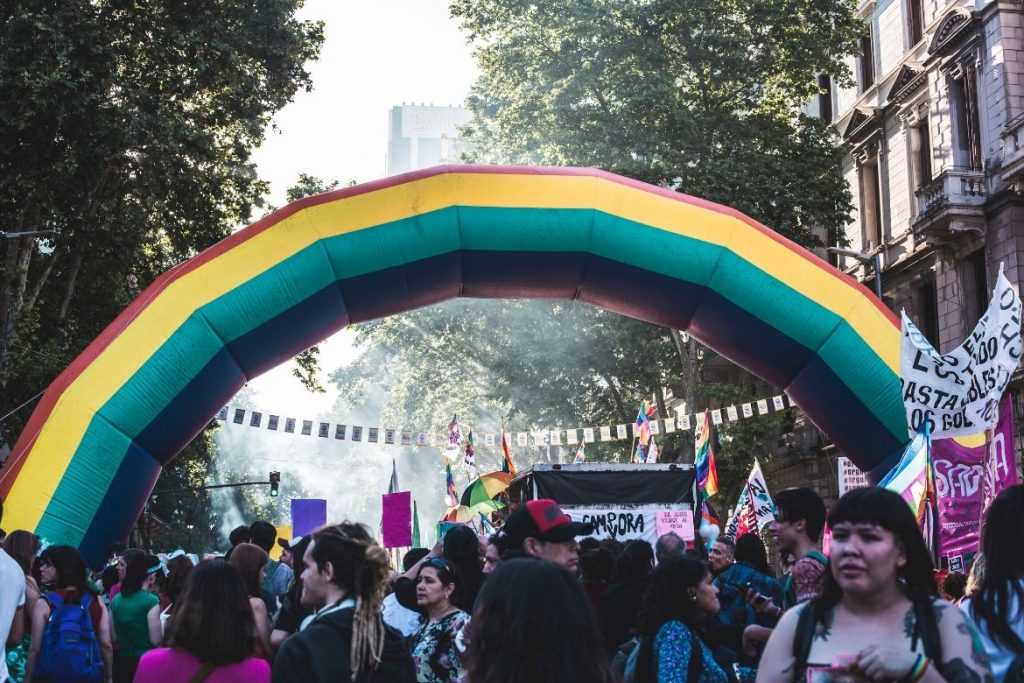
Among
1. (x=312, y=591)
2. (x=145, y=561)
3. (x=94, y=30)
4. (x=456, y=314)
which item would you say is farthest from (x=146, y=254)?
(x=312, y=591)

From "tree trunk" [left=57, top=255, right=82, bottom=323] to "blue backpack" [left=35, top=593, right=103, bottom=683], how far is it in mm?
16011

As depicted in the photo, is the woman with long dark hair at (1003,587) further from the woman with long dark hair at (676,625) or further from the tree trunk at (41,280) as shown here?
the tree trunk at (41,280)

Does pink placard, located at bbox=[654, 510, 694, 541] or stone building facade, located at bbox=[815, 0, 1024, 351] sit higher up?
stone building facade, located at bbox=[815, 0, 1024, 351]

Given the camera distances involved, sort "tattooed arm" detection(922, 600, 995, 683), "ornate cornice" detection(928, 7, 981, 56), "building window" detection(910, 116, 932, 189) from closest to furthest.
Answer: "tattooed arm" detection(922, 600, 995, 683), "ornate cornice" detection(928, 7, 981, 56), "building window" detection(910, 116, 932, 189)

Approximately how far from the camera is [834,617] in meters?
3.43

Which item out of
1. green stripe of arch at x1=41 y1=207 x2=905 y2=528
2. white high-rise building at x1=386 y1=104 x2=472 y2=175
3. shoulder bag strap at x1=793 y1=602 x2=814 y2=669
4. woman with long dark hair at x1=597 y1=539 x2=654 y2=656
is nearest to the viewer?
shoulder bag strap at x1=793 y1=602 x2=814 y2=669

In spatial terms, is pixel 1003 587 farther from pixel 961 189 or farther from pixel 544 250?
pixel 961 189

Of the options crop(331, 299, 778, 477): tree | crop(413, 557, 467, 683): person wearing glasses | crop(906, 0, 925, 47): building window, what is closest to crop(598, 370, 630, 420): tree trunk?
crop(331, 299, 778, 477): tree

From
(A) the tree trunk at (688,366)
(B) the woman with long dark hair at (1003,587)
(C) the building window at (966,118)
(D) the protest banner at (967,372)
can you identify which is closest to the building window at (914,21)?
(C) the building window at (966,118)

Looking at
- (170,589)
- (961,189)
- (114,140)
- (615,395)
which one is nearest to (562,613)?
(170,589)

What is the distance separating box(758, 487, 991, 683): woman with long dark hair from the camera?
3285 mm

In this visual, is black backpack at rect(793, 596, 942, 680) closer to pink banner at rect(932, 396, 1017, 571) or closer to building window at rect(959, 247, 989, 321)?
pink banner at rect(932, 396, 1017, 571)

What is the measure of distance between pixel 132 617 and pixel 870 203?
28.7 meters

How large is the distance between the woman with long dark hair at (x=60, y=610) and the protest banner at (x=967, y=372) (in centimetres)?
601
